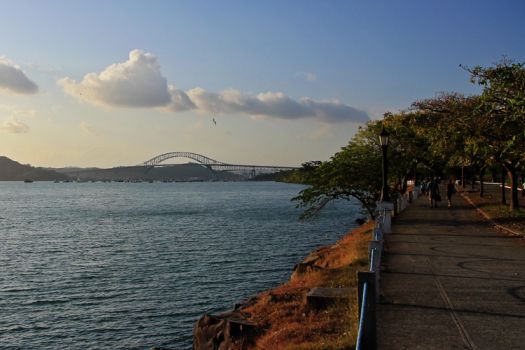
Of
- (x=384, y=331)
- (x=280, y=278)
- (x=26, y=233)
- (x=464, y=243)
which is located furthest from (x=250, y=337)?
(x=26, y=233)

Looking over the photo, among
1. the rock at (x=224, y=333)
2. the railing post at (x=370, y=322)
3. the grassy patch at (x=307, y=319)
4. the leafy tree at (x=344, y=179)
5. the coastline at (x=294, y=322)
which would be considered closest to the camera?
the railing post at (x=370, y=322)

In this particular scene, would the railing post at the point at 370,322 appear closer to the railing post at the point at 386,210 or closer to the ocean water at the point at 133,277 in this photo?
the ocean water at the point at 133,277

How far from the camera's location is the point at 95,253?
126 ft

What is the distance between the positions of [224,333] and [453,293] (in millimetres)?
5871

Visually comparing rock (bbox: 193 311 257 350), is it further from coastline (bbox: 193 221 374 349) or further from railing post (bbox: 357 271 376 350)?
railing post (bbox: 357 271 376 350)

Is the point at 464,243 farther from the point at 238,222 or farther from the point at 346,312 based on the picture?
the point at 238,222

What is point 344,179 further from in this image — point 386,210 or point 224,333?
point 224,333

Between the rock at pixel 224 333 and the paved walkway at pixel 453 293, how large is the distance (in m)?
3.45

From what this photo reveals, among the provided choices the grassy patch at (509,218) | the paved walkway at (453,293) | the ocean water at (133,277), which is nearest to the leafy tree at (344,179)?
the ocean water at (133,277)

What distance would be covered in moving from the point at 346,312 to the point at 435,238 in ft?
35.0

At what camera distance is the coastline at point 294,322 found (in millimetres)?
9266

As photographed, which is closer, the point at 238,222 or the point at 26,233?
the point at 26,233

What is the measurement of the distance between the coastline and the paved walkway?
0.72m

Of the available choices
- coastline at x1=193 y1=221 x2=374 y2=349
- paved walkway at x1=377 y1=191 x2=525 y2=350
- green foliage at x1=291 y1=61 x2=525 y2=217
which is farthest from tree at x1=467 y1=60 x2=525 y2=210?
coastline at x1=193 y1=221 x2=374 y2=349
